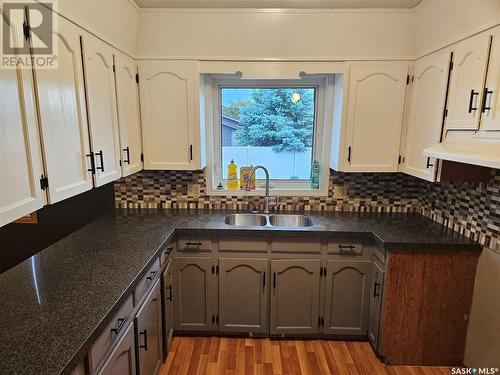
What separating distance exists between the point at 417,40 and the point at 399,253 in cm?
151

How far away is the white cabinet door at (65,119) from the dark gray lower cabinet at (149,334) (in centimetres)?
69

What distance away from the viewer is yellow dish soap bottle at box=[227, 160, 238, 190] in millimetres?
2660

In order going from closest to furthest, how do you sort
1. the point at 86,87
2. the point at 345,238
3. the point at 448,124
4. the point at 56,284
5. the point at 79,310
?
the point at 79,310 < the point at 56,284 < the point at 86,87 < the point at 448,124 < the point at 345,238

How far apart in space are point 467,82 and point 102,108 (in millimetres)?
2079

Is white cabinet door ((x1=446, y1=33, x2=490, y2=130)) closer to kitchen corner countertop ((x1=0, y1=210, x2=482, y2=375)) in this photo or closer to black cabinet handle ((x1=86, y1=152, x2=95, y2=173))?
kitchen corner countertop ((x1=0, y1=210, x2=482, y2=375))

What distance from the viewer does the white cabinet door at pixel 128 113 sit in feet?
6.40

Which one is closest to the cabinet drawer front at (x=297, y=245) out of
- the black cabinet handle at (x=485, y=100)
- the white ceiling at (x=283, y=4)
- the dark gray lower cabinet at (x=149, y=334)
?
the dark gray lower cabinet at (x=149, y=334)

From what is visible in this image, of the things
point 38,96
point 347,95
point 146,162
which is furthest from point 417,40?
point 38,96

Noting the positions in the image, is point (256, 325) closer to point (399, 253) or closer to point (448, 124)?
point (399, 253)

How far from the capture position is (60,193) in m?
1.33

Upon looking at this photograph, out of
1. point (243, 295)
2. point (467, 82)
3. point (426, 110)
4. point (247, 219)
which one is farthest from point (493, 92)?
point (243, 295)

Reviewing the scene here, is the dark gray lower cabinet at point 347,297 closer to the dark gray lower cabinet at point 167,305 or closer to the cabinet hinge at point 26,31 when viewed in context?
the dark gray lower cabinet at point 167,305

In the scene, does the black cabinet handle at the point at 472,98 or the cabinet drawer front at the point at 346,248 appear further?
the cabinet drawer front at the point at 346,248

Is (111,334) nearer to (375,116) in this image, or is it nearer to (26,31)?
(26,31)
